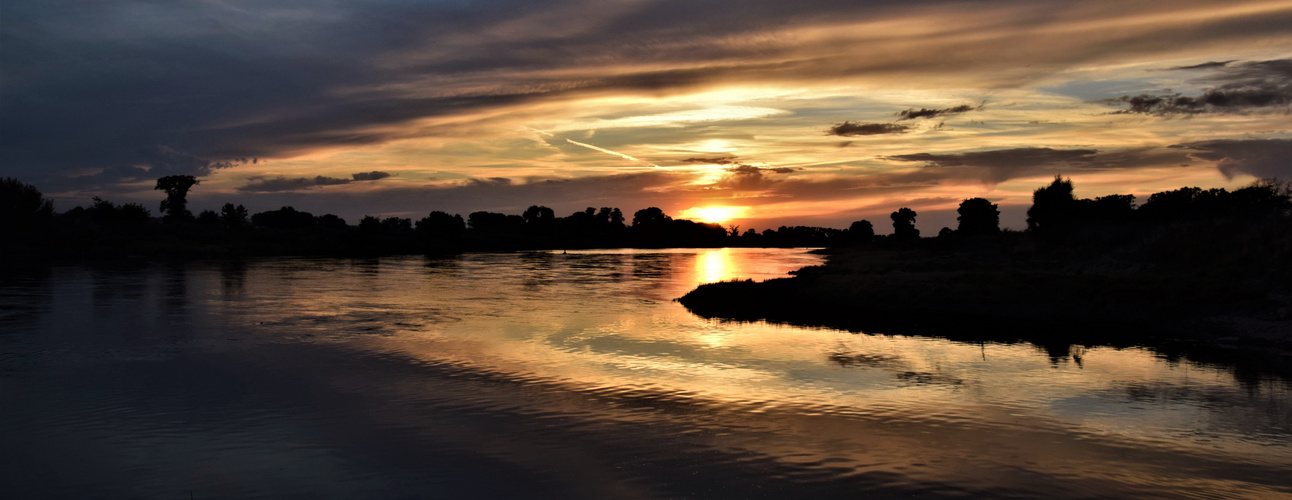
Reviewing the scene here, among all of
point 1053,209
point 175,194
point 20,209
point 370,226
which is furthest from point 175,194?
point 1053,209

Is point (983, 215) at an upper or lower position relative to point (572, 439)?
upper

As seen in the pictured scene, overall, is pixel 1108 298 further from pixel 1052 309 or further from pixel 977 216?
pixel 977 216

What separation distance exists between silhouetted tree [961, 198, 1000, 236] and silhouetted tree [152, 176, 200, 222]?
194 meters

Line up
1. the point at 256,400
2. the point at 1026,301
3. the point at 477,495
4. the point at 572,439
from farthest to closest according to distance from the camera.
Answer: the point at 1026,301 < the point at 256,400 < the point at 572,439 < the point at 477,495

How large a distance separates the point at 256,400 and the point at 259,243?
455 feet

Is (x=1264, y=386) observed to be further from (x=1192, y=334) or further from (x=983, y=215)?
(x=983, y=215)

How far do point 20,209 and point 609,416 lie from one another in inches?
4712

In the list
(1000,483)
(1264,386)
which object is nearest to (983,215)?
(1264,386)

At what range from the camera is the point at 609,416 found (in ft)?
55.0

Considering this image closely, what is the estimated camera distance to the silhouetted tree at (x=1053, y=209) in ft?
278

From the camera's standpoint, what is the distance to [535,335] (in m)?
30.3

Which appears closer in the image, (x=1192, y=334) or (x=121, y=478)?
(x=121, y=478)

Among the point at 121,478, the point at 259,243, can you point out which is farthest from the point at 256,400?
the point at 259,243

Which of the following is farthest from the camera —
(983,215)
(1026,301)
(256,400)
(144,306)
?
(983,215)
